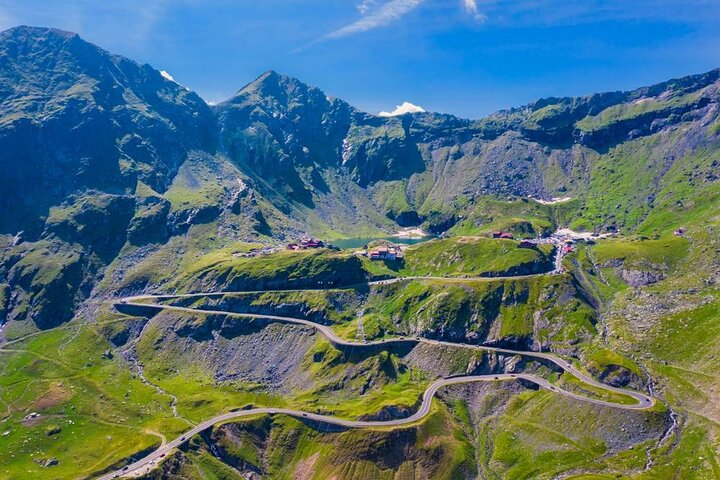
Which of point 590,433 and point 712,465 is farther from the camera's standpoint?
point 590,433

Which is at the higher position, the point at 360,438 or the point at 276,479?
the point at 360,438

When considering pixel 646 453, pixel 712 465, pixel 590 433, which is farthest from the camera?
pixel 590 433

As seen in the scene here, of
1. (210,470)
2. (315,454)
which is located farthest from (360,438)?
(210,470)

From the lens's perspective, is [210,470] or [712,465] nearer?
[712,465]

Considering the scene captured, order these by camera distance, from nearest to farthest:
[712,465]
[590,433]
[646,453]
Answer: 1. [712,465]
2. [646,453]
3. [590,433]

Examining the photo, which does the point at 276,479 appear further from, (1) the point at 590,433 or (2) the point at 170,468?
(1) the point at 590,433

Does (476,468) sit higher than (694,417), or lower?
lower

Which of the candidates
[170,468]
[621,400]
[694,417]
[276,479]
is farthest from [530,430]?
[170,468]

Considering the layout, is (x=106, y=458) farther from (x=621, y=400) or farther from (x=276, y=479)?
(x=621, y=400)

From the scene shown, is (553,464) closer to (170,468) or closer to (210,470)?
(210,470)
